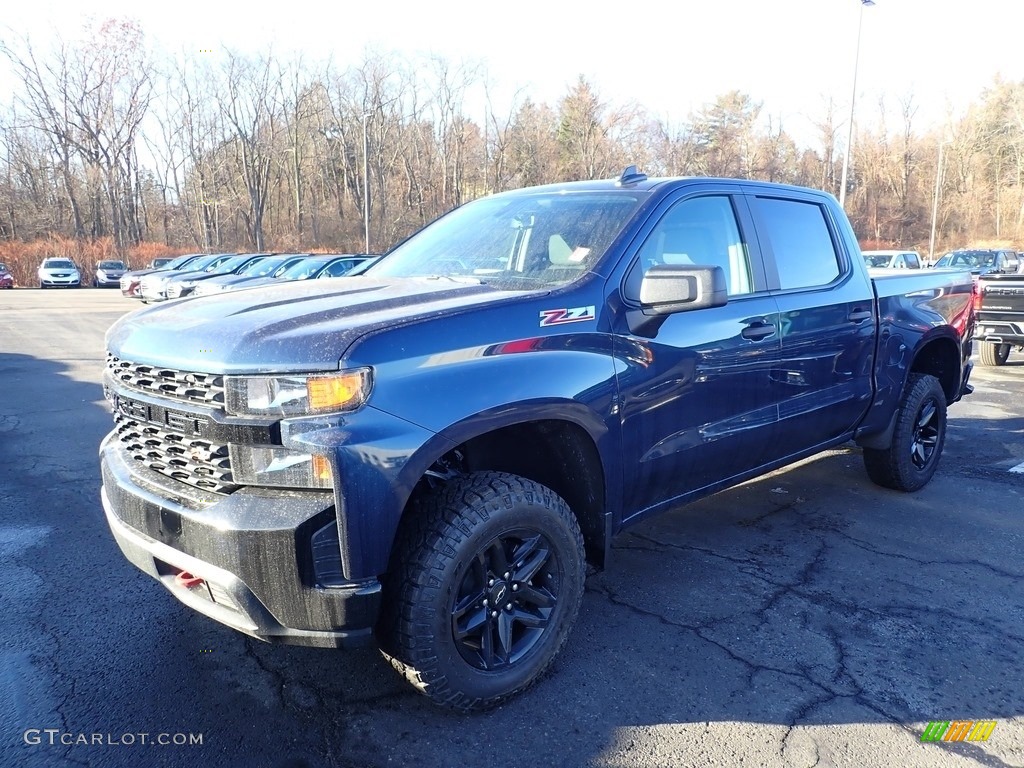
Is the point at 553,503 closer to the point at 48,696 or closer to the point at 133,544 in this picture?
the point at 133,544

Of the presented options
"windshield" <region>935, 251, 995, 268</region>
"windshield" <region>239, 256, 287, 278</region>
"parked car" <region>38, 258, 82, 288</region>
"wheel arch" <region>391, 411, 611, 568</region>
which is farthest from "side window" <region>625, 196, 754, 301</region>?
"parked car" <region>38, 258, 82, 288</region>

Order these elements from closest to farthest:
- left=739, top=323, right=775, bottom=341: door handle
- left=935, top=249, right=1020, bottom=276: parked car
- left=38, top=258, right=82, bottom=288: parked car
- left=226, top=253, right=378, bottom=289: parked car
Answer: left=739, top=323, right=775, bottom=341: door handle, left=226, top=253, right=378, bottom=289: parked car, left=935, top=249, right=1020, bottom=276: parked car, left=38, top=258, right=82, bottom=288: parked car

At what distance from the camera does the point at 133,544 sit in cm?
261

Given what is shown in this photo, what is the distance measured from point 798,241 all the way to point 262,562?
3.30 meters

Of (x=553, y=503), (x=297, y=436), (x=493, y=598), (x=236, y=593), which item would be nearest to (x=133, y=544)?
(x=236, y=593)

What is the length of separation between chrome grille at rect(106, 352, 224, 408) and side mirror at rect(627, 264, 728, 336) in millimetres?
1561

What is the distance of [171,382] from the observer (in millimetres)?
2451

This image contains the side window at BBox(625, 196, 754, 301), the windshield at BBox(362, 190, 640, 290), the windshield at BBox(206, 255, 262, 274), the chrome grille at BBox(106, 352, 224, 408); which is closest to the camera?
the chrome grille at BBox(106, 352, 224, 408)

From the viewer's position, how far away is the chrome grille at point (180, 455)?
2.33 meters

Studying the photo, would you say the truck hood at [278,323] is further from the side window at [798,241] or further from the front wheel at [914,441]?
the front wheel at [914,441]

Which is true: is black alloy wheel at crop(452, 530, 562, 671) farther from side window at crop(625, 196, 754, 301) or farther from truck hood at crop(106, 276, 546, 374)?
side window at crop(625, 196, 754, 301)

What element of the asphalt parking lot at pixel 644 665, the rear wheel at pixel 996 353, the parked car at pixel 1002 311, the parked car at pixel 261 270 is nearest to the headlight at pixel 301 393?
the asphalt parking lot at pixel 644 665

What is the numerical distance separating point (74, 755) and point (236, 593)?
2.75 ft

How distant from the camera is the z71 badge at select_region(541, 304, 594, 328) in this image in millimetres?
2707
